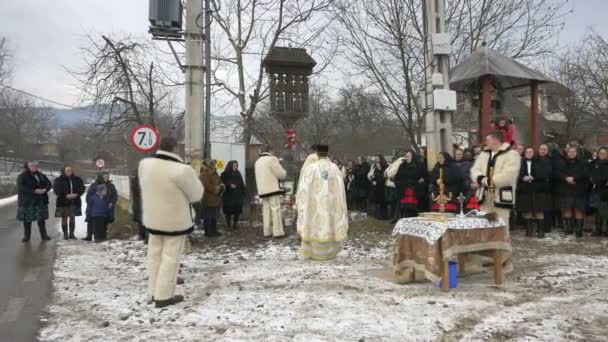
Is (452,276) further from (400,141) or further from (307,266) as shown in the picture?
(400,141)

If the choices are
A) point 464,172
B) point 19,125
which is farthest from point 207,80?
point 19,125

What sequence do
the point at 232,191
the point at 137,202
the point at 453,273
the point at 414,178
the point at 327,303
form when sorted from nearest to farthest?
1. the point at 327,303
2. the point at 453,273
3. the point at 137,202
4. the point at 414,178
5. the point at 232,191

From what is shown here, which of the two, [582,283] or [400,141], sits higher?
[400,141]

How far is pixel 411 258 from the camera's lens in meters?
5.99

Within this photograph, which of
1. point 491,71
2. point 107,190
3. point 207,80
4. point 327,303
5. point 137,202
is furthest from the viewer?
point 207,80

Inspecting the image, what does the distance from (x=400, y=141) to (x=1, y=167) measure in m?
34.4

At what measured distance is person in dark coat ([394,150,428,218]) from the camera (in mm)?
10398

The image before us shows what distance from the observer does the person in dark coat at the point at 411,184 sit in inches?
409

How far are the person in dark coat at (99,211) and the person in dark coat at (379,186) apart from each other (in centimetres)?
643

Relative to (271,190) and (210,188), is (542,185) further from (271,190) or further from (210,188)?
(210,188)

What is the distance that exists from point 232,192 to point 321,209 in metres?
3.68

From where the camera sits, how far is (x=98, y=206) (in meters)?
10.6

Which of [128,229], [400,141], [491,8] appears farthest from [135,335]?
[400,141]

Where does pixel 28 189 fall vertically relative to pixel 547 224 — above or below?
above
